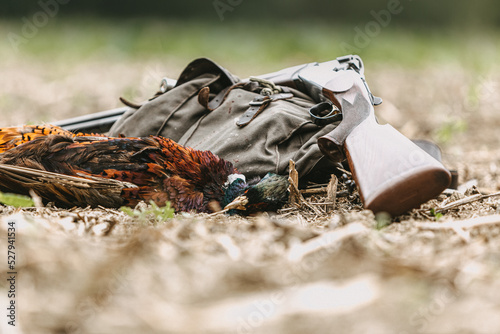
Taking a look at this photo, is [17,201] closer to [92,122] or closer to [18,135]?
[18,135]

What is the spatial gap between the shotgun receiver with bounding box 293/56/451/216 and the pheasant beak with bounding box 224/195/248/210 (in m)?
0.41

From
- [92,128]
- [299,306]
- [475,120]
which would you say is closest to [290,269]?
[299,306]

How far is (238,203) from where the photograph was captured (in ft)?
7.27

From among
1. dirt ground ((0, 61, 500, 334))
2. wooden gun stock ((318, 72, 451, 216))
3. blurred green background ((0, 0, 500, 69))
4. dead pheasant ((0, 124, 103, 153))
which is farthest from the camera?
blurred green background ((0, 0, 500, 69))

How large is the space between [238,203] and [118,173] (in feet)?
1.72

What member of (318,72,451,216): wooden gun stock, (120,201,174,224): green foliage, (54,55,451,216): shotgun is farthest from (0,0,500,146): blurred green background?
(120,201,174,224): green foliage

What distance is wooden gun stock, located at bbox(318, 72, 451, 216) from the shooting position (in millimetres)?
1870

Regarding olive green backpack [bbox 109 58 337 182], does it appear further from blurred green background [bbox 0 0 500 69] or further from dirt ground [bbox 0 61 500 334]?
blurred green background [bbox 0 0 500 69]

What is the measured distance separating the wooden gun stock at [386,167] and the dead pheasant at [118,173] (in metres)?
0.47

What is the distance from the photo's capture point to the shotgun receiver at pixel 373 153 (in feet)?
6.16

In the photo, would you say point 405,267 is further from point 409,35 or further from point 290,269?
point 409,35

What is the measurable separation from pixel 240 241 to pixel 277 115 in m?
1.05

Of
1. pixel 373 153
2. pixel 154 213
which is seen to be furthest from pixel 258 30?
pixel 154 213

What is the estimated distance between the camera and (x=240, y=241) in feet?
5.45
